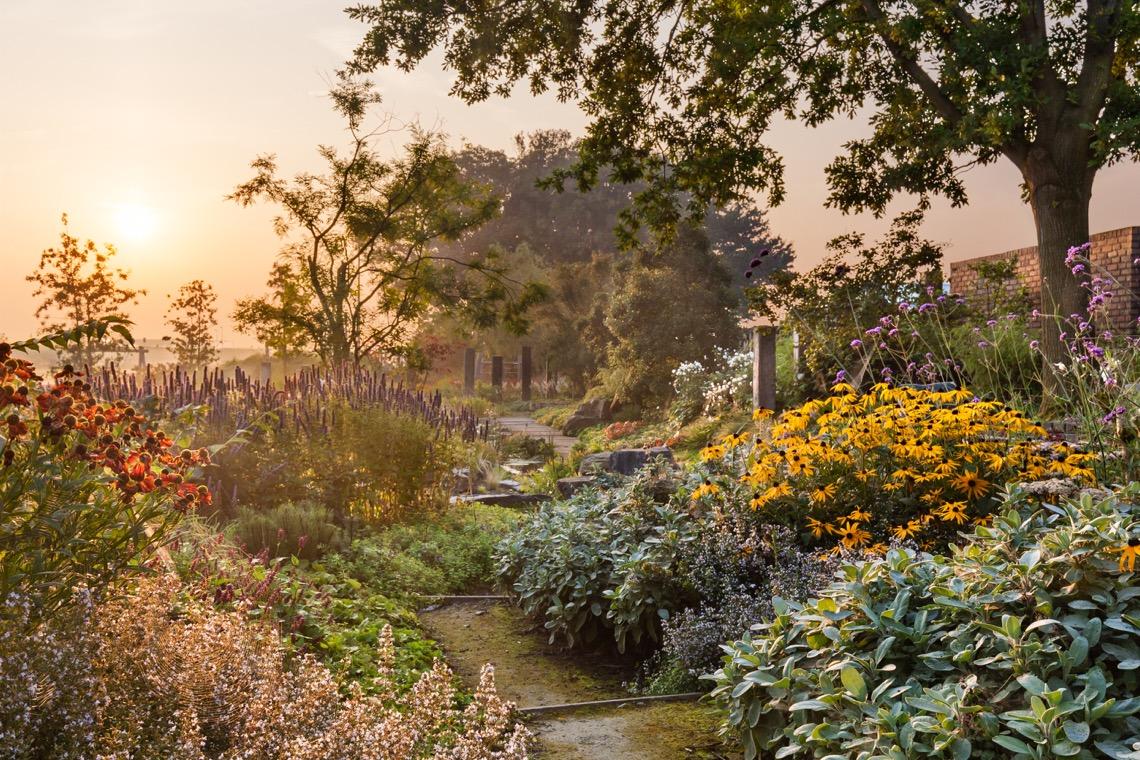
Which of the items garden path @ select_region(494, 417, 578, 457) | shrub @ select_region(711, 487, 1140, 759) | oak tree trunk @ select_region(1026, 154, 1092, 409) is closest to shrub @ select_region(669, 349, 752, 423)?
garden path @ select_region(494, 417, 578, 457)

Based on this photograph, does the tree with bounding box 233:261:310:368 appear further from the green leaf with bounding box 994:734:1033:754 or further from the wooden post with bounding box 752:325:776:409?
the green leaf with bounding box 994:734:1033:754

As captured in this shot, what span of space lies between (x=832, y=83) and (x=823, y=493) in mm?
9542

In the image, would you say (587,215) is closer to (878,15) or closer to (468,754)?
(878,15)

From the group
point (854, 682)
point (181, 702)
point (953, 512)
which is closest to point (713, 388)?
point (953, 512)

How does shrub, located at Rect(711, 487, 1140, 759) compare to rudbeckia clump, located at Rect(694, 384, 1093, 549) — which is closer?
shrub, located at Rect(711, 487, 1140, 759)

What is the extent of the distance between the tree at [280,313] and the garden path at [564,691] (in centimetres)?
1110

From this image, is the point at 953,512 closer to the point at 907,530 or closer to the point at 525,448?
the point at 907,530

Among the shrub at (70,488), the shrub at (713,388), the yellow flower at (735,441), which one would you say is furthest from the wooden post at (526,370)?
the shrub at (70,488)

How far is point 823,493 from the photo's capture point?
15.0 feet

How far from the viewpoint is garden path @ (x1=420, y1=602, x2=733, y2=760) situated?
3.52 m

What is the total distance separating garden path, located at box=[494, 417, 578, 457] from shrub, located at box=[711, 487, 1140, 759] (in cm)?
1204

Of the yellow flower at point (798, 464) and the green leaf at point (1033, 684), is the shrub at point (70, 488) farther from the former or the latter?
the yellow flower at point (798, 464)

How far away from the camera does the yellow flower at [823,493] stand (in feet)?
15.0

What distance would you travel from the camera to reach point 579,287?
28141mm
